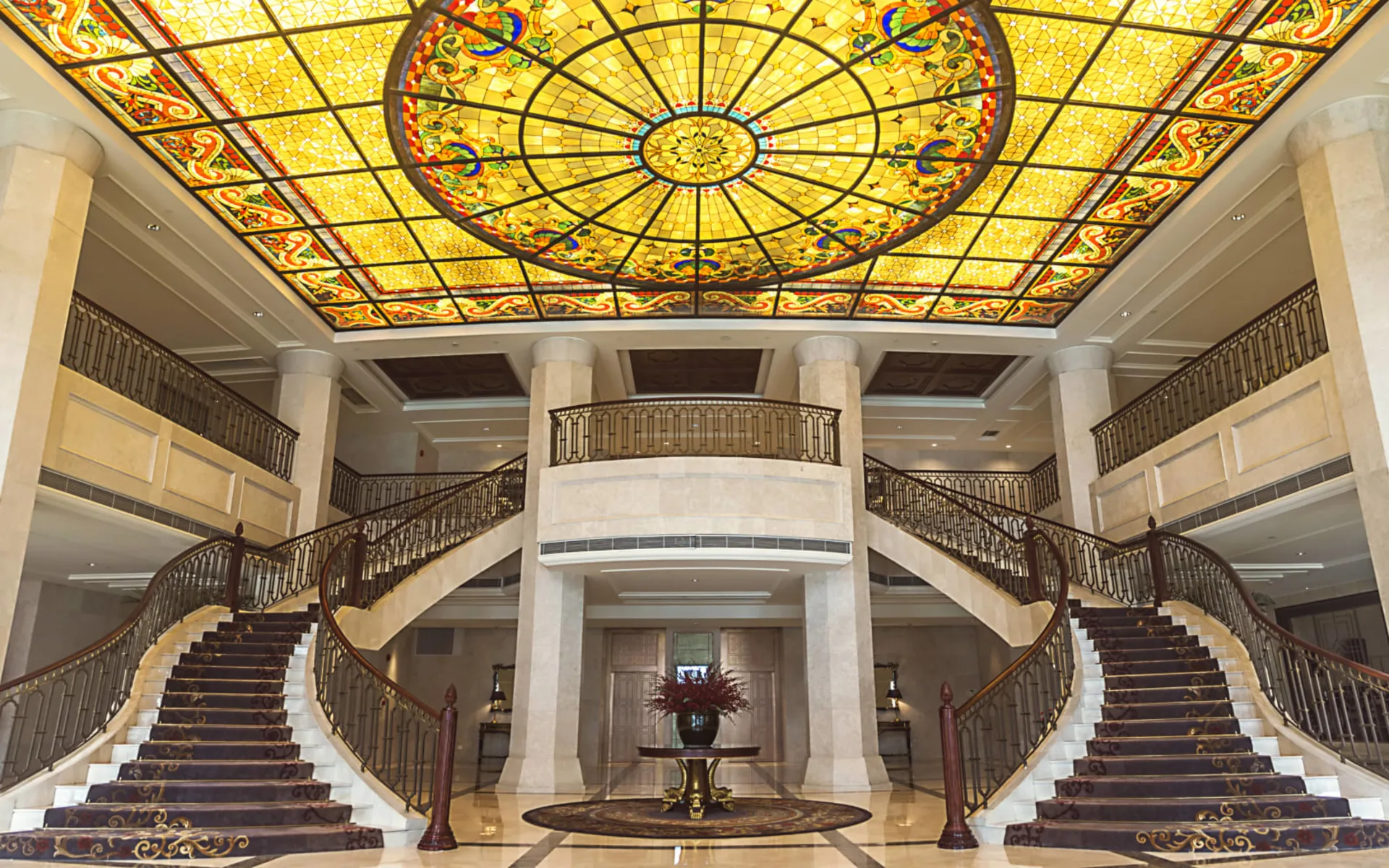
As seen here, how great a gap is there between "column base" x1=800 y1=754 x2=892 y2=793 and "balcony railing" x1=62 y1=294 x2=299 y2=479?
24.9 feet

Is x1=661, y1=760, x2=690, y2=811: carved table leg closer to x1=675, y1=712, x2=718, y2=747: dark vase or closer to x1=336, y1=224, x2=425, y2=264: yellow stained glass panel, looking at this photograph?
x1=675, y1=712, x2=718, y2=747: dark vase

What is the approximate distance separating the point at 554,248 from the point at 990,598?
6.24 metres

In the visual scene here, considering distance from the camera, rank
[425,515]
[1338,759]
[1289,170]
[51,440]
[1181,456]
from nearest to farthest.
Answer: [1338,759], [51,440], [1289,170], [1181,456], [425,515]

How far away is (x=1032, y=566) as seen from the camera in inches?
407

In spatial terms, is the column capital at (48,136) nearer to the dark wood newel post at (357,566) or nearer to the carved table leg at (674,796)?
the dark wood newel post at (357,566)

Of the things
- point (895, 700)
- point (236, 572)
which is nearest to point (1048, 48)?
point (236, 572)

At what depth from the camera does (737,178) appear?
8758mm

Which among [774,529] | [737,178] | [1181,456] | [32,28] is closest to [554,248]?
[737,178]

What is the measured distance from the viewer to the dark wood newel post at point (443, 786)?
20.3ft

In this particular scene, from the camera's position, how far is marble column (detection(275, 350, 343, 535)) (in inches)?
480

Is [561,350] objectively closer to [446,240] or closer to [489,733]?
[446,240]

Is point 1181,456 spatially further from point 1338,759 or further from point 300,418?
point 300,418

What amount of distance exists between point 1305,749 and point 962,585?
4.29 meters

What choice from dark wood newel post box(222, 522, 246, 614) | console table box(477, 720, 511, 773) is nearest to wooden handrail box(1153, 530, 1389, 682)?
dark wood newel post box(222, 522, 246, 614)
